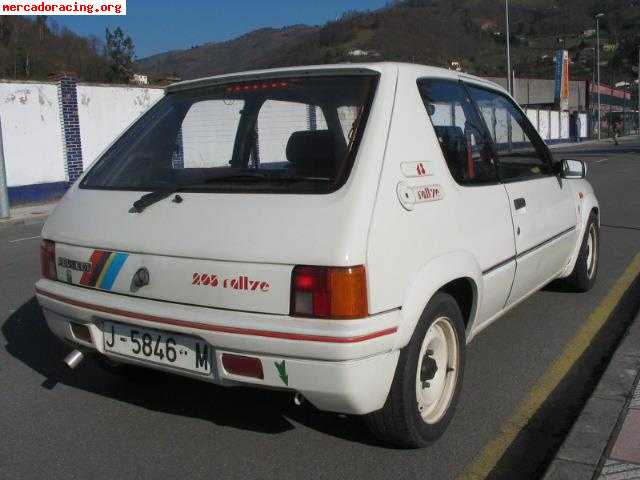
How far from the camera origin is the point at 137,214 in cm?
312

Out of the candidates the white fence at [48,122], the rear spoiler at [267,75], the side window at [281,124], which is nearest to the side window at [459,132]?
the rear spoiler at [267,75]

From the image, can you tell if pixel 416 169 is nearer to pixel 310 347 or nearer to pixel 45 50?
pixel 310 347

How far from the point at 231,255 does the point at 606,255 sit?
5.81 m

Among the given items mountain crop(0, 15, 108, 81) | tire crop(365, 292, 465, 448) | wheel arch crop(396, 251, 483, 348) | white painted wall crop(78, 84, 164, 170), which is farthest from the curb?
mountain crop(0, 15, 108, 81)

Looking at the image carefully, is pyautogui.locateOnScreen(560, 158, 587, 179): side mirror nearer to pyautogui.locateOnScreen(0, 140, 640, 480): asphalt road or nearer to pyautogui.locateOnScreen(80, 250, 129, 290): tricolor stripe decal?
pyautogui.locateOnScreen(0, 140, 640, 480): asphalt road

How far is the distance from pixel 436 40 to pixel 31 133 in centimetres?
4667

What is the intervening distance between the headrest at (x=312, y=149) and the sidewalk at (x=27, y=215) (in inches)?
442

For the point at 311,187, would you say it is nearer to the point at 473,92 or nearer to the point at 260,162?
the point at 260,162

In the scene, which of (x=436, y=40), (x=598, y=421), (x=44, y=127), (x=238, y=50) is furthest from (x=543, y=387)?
(x=238, y=50)

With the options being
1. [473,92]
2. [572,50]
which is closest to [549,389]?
[473,92]

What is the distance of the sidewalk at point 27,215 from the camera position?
13.3m

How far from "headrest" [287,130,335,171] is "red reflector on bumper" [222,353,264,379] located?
0.85m

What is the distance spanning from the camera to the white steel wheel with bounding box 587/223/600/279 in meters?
5.75

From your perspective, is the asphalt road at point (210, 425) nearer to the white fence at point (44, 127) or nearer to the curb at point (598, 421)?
the curb at point (598, 421)
